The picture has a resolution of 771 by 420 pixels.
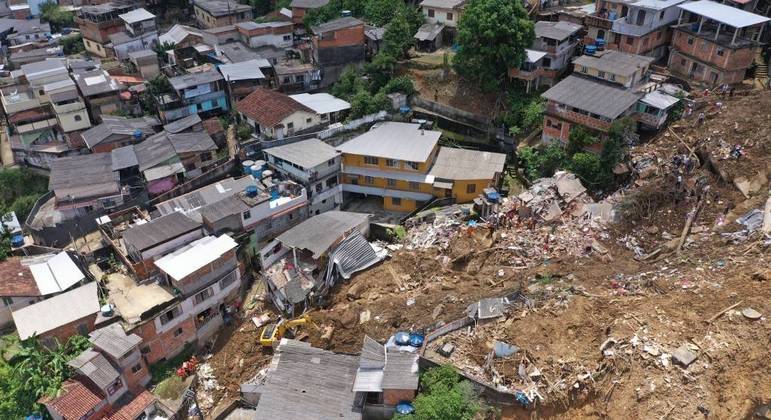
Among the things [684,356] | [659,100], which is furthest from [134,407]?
[659,100]

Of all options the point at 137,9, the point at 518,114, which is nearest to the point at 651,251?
the point at 518,114

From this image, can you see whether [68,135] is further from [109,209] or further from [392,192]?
[392,192]

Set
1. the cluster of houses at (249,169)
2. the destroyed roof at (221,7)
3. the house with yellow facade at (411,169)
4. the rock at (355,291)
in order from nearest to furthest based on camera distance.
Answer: the cluster of houses at (249,169)
the rock at (355,291)
the house with yellow facade at (411,169)
the destroyed roof at (221,7)

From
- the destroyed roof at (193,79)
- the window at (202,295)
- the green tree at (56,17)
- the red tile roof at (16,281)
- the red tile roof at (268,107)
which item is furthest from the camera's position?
the green tree at (56,17)

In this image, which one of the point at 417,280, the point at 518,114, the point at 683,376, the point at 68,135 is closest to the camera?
the point at 683,376

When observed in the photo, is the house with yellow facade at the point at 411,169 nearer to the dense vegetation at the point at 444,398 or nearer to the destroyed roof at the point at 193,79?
the destroyed roof at the point at 193,79

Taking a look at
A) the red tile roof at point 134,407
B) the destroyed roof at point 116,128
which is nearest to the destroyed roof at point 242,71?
the destroyed roof at point 116,128
